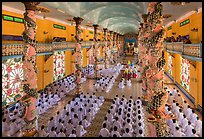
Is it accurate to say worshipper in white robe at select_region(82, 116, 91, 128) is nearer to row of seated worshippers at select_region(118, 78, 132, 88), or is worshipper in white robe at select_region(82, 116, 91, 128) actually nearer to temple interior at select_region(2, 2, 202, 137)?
temple interior at select_region(2, 2, 202, 137)

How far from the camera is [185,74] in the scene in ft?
60.2

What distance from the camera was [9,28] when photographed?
14.5 meters

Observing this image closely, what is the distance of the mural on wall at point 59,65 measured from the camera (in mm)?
22856

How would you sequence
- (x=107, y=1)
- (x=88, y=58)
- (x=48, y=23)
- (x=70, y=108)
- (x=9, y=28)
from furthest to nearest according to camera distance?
(x=88, y=58) → (x=48, y=23) → (x=107, y=1) → (x=9, y=28) → (x=70, y=108)

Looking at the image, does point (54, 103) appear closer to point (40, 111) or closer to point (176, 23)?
point (40, 111)

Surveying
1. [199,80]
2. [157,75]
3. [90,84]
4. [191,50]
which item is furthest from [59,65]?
[157,75]

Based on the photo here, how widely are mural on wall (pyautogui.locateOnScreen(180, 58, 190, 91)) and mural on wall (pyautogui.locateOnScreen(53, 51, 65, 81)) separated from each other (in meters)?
13.9

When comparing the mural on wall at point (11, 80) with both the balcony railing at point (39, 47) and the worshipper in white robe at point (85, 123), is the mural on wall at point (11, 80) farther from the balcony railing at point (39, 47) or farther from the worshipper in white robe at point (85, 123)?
the worshipper in white robe at point (85, 123)

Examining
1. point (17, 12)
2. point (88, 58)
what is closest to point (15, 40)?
point (17, 12)

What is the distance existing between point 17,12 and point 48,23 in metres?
5.49

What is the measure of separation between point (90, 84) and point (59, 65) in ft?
15.4

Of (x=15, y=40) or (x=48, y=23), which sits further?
(x=48, y=23)

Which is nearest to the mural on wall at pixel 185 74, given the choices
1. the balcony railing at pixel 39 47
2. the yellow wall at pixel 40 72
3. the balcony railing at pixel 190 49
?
the balcony railing at pixel 190 49

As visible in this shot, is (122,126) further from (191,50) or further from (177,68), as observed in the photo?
(177,68)
